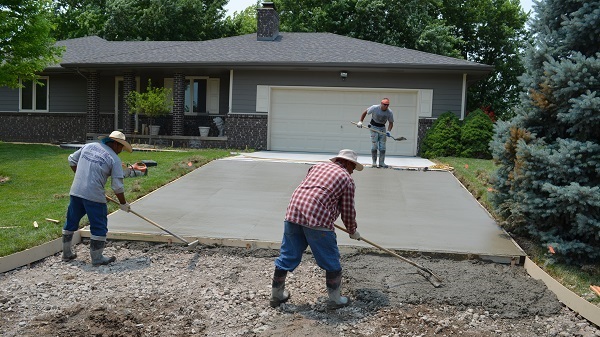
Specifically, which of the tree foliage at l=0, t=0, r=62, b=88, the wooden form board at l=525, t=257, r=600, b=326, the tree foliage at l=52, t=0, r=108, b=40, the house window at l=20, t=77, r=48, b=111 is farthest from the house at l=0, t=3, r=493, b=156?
the tree foliage at l=52, t=0, r=108, b=40

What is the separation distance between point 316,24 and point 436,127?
16.0 metres

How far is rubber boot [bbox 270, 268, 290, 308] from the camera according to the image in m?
5.08

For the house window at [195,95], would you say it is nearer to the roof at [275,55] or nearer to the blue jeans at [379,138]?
the roof at [275,55]

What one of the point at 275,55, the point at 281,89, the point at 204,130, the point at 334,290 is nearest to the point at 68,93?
the point at 204,130

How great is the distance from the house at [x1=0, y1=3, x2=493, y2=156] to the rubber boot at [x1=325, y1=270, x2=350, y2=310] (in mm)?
12575

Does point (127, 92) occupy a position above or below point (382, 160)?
above

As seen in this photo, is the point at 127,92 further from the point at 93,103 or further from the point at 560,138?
the point at 560,138

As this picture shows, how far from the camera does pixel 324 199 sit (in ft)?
16.3

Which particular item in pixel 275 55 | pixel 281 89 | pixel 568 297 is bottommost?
pixel 568 297

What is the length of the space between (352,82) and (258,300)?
1319cm

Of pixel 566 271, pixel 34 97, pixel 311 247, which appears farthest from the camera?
pixel 34 97

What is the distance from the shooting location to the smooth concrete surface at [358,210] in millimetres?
7133

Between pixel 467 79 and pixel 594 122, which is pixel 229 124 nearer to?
pixel 467 79

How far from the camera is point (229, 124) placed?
18188 millimetres
